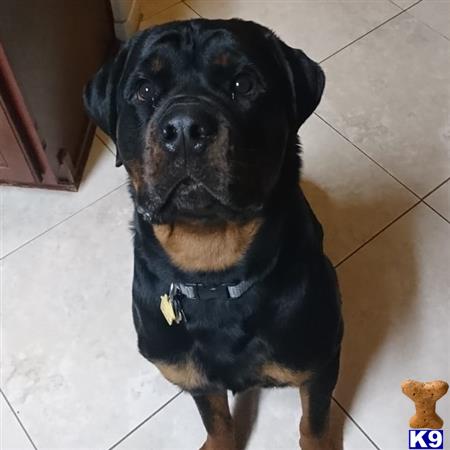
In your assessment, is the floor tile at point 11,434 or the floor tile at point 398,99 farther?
the floor tile at point 398,99

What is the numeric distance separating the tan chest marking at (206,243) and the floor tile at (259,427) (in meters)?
0.56

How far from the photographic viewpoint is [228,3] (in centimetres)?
232

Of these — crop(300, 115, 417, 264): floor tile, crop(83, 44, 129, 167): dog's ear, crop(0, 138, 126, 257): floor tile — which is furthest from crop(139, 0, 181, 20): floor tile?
crop(83, 44, 129, 167): dog's ear

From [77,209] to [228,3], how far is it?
0.92 m

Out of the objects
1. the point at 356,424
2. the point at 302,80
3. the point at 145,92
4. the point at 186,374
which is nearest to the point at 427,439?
the point at 356,424

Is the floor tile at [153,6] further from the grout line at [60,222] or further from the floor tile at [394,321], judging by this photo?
the floor tile at [394,321]

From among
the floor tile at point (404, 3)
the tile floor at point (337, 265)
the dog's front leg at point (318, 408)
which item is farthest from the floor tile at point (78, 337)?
the floor tile at point (404, 3)

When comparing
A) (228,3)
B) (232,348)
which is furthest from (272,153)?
(228,3)

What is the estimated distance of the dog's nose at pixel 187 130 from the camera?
922 mm

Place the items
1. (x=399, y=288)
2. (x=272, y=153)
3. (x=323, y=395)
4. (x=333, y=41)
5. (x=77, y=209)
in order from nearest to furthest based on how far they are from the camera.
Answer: (x=272, y=153), (x=323, y=395), (x=399, y=288), (x=77, y=209), (x=333, y=41)

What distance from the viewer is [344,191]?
1.86 meters

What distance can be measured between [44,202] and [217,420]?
33.4 inches

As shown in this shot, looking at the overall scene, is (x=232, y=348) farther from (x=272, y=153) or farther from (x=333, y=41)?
(x=333, y=41)

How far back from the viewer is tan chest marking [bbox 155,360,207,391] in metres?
1.22
